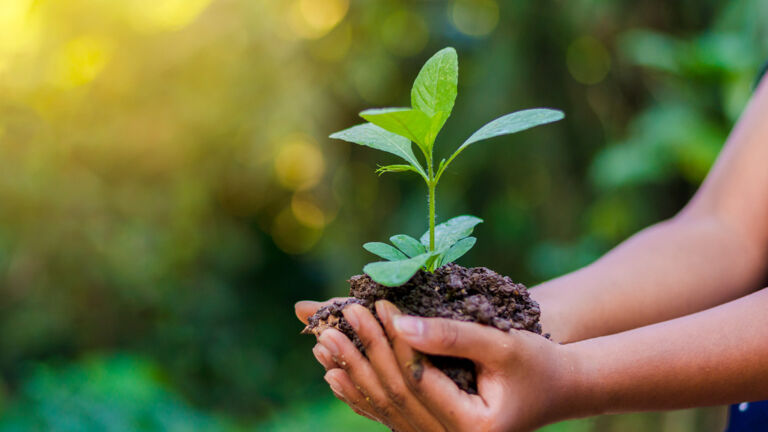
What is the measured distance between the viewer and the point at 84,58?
2869 mm

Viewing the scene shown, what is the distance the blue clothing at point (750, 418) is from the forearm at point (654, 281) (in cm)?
16

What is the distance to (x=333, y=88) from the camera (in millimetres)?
A: 2836

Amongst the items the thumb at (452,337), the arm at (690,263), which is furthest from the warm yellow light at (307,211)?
the thumb at (452,337)

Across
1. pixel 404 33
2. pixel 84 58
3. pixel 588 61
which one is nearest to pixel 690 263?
pixel 588 61

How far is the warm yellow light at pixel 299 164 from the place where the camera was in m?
2.89

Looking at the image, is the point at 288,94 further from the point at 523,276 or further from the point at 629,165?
the point at 629,165

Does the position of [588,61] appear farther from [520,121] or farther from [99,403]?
[99,403]

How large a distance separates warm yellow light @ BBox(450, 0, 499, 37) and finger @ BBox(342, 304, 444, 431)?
6.83 feet

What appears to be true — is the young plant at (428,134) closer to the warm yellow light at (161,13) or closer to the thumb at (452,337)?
the thumb at (452,337)

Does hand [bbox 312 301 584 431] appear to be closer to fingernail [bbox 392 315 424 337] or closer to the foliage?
fingernail [bbox 392 315 424 337]

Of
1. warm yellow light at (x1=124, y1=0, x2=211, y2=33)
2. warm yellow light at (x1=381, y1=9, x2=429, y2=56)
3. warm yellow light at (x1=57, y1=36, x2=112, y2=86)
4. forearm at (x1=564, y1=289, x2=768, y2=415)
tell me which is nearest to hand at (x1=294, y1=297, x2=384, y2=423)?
forearm at (x1=564, y1=289, x2=768, y2=415)

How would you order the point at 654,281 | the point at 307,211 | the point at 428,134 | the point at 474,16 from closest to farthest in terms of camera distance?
the point at 428,134, the point at 654,281, the point at 474,16, the point at 307,211

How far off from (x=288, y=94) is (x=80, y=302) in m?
1.49

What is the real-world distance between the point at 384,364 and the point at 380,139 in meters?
0.23
